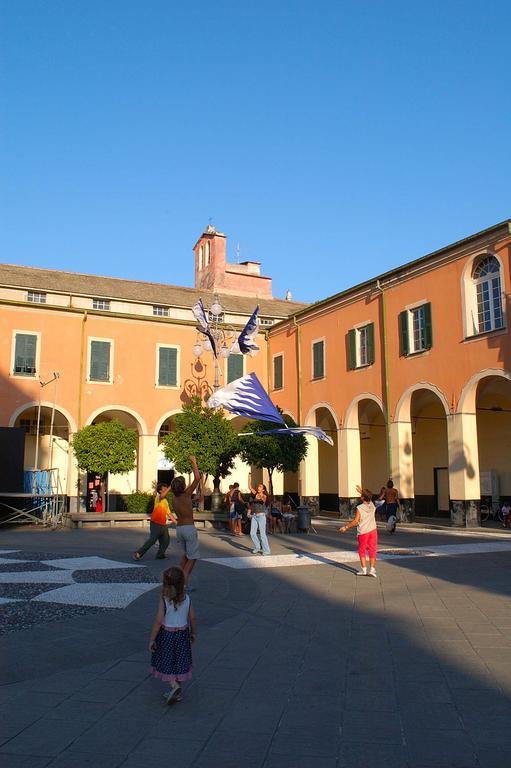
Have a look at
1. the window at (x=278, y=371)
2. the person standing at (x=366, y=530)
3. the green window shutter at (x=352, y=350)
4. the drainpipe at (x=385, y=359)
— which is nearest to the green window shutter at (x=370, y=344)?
the drainpipe at (x=385, y=359)

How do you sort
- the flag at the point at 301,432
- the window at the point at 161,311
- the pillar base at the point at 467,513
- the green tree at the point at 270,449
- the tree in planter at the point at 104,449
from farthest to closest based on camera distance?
→ the window at the point at 161,311 → the tree in planter at the point at 104,449 → the green tree at the point at 270,449 → the flag at the point at 301,432 → the pillar base at the point at 467,513

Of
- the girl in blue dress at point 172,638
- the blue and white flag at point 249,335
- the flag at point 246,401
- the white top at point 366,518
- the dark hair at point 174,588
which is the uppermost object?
the blue and white flag at point 249,335

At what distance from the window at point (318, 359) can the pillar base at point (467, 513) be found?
973 centimetres

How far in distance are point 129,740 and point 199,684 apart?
1.31 meters

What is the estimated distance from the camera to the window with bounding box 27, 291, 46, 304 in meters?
31.9

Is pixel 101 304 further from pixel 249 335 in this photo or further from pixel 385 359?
pixel 385 359

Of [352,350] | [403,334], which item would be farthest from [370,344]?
[403,334]

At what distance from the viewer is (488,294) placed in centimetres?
2208

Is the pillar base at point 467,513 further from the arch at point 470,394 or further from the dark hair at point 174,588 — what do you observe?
the dark hair at point 174,588

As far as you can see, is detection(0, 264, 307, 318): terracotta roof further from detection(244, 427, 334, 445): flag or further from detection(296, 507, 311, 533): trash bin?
detection(296, 507, 311, 533): trash bin

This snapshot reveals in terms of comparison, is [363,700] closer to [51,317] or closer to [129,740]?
[129,740]

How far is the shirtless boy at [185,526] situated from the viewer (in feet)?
31.2

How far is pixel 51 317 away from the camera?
2978cm

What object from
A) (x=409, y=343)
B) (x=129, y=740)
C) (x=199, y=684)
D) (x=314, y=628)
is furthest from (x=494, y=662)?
(x=409, y=343)
